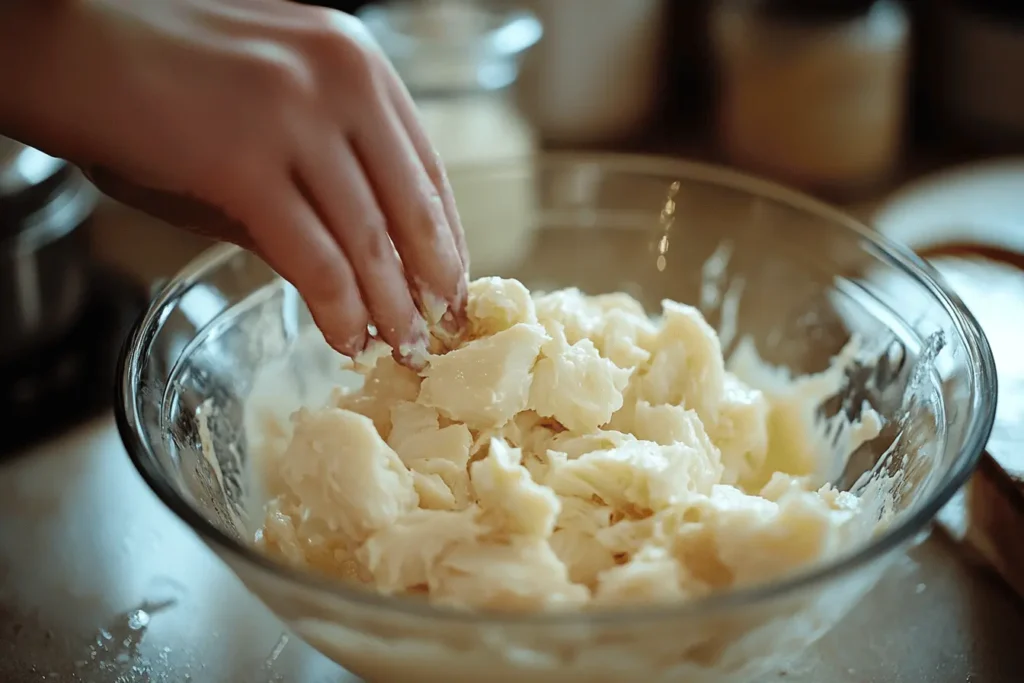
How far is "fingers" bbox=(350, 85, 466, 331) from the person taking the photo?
705 millimetres

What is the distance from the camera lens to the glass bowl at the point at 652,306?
1.89 feet

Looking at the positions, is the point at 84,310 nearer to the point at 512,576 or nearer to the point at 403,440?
the point at 403,440

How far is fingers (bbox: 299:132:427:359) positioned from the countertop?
0.30 m

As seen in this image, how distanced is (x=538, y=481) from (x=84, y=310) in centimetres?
71

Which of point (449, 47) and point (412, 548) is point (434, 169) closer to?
point (412, 548)

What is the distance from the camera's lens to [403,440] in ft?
2.51

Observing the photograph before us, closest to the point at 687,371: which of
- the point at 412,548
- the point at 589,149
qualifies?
the point at 412,548

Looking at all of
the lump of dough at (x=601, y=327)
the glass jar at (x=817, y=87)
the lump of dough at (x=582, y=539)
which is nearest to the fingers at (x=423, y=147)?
the lump of dough at (x=601, y=327)

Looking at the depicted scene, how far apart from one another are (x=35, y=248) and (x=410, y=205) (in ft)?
1.90

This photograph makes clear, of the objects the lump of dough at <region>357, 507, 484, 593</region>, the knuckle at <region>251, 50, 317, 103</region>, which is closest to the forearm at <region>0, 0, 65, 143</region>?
the knuckle at <region>251, 50, 317, 103</region>

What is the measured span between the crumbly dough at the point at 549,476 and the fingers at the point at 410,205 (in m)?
0.06

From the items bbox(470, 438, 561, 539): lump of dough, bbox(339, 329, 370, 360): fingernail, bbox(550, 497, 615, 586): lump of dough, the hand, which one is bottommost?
bbox(550, 497, 615, 586): lump of dough

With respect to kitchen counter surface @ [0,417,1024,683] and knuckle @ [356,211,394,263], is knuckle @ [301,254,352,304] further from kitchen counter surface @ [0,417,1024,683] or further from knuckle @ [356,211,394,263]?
kitchen counter surface @ [0,417,1024,683]

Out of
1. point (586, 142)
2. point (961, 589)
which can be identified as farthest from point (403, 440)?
point (586, 142)
